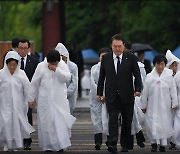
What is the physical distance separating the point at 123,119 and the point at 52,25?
81.2 ft

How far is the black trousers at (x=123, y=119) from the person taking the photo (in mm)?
16094

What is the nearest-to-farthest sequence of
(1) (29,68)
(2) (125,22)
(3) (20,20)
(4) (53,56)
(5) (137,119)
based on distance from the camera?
1. (4) (53,56)
2. (5) (137,119)
3. (1) (29,68)
4. (2) (125,22)
5. (3) (20,20)

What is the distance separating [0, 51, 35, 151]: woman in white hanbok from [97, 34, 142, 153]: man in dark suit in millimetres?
1366

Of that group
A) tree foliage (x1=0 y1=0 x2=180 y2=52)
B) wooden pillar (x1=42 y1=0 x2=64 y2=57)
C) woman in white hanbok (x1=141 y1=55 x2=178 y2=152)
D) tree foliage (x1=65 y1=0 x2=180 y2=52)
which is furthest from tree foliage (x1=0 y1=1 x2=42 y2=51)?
woman in white hanbok (x1=141 y1=55 x2=178 y2=152)

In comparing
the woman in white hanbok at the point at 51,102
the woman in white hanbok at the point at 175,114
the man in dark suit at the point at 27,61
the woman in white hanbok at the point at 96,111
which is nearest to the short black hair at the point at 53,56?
the woman in white hanbok at the point at 51,102

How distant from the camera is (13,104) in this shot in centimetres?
1647

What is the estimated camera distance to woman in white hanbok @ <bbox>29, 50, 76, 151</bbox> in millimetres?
16172

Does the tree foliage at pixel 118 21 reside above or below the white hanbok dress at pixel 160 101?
above

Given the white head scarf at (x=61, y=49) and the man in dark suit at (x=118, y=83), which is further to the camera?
the white head scarf at (x=61, y=49)

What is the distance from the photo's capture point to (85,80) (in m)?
43.6

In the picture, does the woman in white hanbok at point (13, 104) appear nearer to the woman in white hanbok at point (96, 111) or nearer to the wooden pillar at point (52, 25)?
the woman in white hanbok at point (96, 111)

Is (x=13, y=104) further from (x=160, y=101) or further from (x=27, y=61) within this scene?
(x=160, y=101)

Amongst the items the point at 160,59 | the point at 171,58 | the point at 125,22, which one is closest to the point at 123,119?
the point at 160,59

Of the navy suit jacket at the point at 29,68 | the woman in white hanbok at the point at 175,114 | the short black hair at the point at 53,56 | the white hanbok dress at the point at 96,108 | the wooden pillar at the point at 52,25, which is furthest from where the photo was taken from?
the wooden pillar at the point at 52,25
